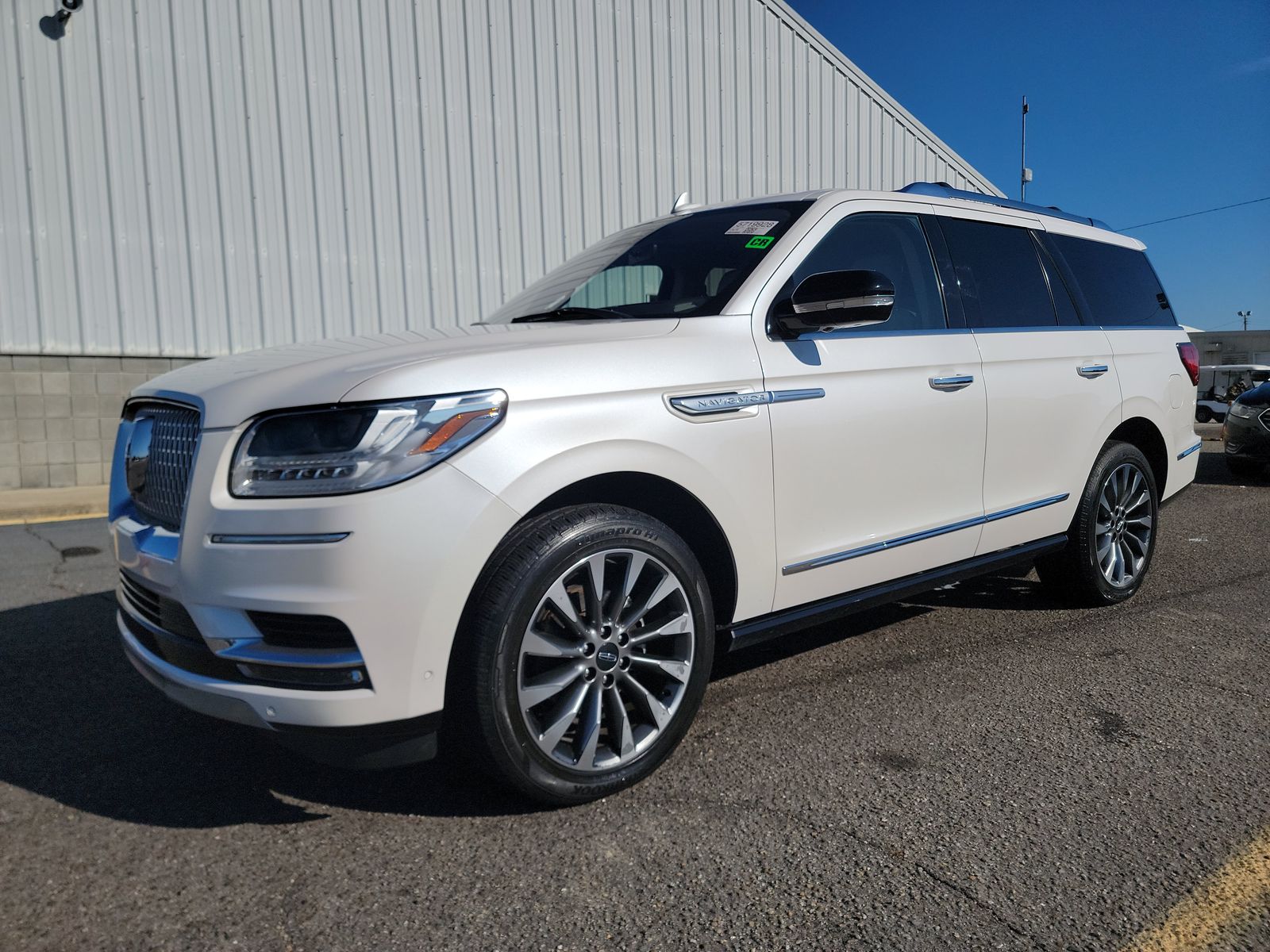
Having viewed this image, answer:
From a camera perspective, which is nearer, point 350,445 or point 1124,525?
point 350,445

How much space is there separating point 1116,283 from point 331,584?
4191mm

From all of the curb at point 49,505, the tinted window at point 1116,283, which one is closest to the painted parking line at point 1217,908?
the tinted window at point 1116,283

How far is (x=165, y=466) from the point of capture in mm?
2566

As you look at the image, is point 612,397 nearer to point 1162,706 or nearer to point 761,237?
point 761,237

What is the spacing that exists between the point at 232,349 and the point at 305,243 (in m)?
1.42

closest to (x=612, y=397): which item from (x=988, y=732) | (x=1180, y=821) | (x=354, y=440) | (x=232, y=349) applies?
(x=354, y=440)

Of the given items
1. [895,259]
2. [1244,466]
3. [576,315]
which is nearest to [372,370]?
[576,315]

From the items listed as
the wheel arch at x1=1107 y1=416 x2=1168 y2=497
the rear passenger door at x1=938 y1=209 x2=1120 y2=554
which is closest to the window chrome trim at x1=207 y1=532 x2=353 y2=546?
the rear passenger door at x1=938 y1=209 x2=1120 y2=554

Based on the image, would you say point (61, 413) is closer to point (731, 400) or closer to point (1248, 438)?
point (731, 400)

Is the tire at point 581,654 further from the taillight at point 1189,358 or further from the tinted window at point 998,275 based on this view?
the taillight at point 1189,358

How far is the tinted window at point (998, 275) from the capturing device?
3.83 meters

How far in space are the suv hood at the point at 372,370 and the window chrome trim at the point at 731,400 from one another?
224 mm

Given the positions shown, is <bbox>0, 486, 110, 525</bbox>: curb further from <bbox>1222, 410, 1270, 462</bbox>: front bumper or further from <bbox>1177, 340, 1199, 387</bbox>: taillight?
<bbox>1222, 410, 1270, 462</bbox>: front bumper

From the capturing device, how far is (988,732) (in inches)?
118
